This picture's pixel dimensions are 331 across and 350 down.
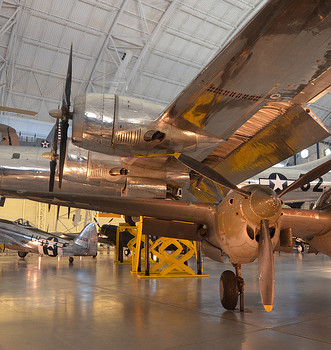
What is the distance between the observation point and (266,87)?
5922 millimetres

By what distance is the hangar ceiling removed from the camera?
68.9 feet

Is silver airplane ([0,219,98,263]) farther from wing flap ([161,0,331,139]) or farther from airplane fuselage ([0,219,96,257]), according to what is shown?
wing flap ([161,0,331,139])

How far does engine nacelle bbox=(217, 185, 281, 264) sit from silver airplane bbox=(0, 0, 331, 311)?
0.02 meters

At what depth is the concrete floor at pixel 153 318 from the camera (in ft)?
13.3

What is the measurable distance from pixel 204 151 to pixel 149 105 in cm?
143

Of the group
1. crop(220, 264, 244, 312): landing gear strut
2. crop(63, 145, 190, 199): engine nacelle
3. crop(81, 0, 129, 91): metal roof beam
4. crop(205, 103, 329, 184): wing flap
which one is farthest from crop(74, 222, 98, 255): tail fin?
crop(81, 0, 129, 91): metal roof beam

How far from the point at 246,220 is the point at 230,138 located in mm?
2683

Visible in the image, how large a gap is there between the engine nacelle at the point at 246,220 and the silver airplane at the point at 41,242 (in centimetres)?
1154

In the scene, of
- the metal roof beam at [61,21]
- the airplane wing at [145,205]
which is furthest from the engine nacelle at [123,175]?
the metal roof beam at [61,21]

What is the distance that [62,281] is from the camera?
969 centimetres

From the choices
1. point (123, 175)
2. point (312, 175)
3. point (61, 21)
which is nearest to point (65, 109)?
point (123, 175)

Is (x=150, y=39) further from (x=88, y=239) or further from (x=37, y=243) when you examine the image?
(x=37, y=243)

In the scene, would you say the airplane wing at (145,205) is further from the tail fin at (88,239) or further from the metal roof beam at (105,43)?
the metal roof beam at (105,43)

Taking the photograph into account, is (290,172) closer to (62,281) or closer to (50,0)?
(62,281)
